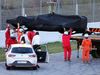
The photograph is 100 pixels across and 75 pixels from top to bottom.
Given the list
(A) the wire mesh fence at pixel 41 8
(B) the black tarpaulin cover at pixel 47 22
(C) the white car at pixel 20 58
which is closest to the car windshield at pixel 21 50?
(C) the white car at pixel 20 58

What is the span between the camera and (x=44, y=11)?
31.0 metres

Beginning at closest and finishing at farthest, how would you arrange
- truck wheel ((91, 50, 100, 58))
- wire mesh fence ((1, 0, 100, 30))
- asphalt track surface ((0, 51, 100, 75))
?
1. asphalt track surface ((0, 51, 100, 75))
2. truck wheel ((91, 50, 100, 58))
3. wire mesh fence ((1, 0, 100, 30))

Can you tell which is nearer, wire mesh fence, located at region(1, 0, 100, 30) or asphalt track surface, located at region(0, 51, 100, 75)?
asphalt track surface, located at region(0, 51, 100, 75)

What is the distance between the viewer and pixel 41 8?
30656mm

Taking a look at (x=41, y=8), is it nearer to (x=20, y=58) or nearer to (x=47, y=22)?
(x=47, y=22)

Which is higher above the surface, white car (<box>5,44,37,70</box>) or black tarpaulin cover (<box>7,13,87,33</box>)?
black tarpaulin cover (<box>7,13,87,33</box>)

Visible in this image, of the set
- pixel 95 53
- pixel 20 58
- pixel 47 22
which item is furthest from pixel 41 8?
pixel 20 58

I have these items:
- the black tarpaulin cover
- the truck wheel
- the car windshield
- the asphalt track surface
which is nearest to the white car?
the car windshield

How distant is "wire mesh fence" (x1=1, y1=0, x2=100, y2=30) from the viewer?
2824 centimetres

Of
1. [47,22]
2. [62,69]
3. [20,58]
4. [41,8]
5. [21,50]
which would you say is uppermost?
[47,22]

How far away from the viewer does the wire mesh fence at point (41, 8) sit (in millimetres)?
28241

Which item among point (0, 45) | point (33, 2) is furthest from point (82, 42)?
point (33, 2)

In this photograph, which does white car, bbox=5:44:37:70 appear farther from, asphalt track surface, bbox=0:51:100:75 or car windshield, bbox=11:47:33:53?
asphalt track surface, bbox=0:51:100:75

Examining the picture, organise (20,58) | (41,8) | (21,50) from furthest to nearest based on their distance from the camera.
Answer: (41,8)
(21,50)
(20,58)
